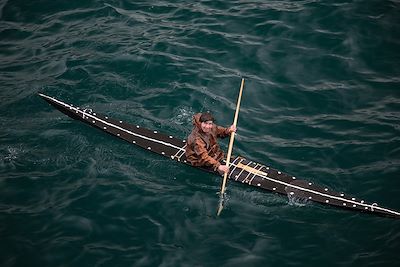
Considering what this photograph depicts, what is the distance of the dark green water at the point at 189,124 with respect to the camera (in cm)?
971

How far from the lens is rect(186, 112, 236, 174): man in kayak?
11.1 meters

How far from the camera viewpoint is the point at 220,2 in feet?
61.5

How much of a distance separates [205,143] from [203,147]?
19 cm

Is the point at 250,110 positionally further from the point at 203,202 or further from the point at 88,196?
the point at 88,196

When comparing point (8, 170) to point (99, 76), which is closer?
point (8, 170)

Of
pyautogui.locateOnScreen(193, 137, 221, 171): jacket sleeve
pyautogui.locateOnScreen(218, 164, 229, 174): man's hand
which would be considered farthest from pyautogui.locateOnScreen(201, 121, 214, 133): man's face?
pyautogui.locateOnScreen(218, 164, 229, 174): man's hand

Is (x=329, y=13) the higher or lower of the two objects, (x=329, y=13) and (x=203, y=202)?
the higher

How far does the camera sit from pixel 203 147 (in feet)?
37.1

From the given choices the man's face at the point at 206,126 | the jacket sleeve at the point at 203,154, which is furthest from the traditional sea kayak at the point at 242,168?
the man's face at the point at 206,126

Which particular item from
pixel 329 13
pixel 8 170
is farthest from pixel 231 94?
pixel 8 170

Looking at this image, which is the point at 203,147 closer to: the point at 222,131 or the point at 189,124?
the point at 222,131

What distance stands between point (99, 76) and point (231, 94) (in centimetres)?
474

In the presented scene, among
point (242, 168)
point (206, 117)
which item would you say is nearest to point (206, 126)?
point (206, 117)

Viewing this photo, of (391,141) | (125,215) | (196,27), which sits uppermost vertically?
(196,27)
